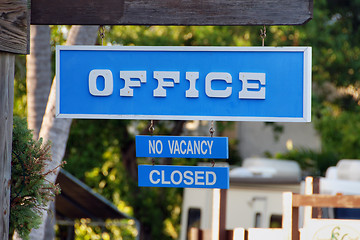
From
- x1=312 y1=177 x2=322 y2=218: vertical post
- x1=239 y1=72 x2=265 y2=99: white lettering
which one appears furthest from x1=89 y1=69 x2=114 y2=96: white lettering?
x1=312 y1=177 x2=322 y2=218: vertical post

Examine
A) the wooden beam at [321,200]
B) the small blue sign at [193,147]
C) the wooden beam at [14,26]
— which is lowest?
the wooden beam at [321,200]

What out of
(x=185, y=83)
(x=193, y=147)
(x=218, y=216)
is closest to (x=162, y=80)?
(x=185, y=83)

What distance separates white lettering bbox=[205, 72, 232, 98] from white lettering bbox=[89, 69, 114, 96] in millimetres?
721

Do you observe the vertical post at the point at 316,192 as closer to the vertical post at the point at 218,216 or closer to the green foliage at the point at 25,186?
the vertical post at the point at 218,216

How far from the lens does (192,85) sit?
4430mm

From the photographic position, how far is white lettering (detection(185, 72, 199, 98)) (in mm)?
4422

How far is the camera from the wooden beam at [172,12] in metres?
4.28

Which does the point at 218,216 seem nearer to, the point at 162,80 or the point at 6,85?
the point at 162,80

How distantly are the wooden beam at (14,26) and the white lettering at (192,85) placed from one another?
118cm

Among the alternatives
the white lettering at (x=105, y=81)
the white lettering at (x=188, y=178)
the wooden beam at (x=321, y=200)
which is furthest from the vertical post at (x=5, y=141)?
the wooden beam at (x=321, y=200)

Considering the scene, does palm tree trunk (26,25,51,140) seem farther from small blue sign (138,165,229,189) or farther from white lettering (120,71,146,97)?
small blue sign (138,165,229,189)

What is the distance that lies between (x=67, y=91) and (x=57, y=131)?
2.09 metres

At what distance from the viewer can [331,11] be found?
15.5 meters

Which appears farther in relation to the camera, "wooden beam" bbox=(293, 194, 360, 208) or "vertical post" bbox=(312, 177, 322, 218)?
"vertical post" bbox=(312, 177, 322, 218)
